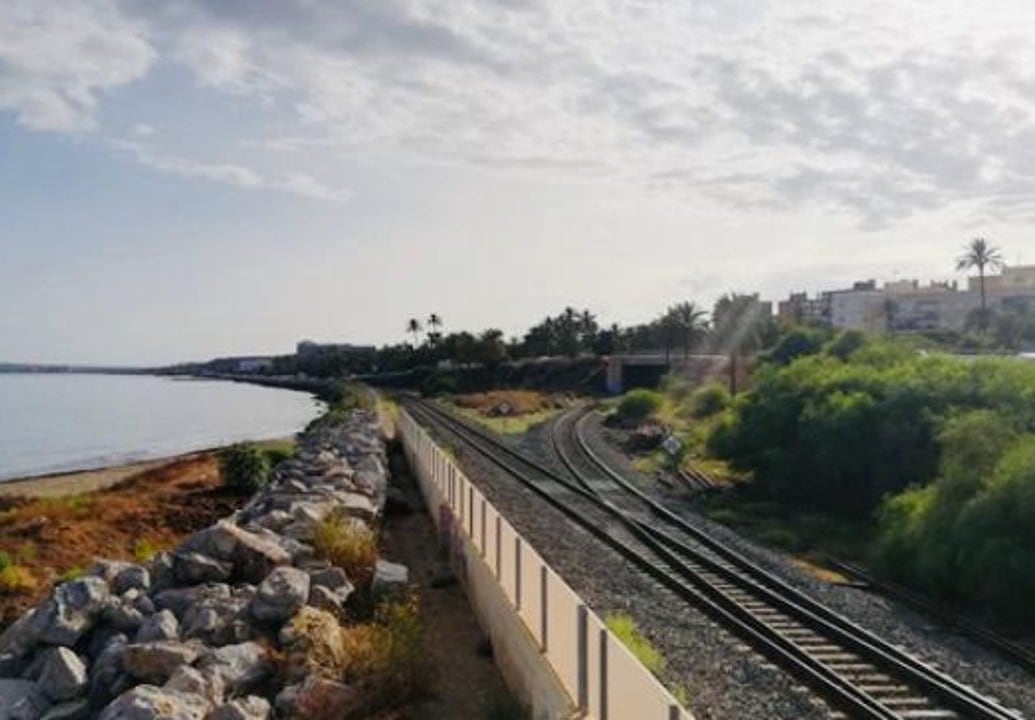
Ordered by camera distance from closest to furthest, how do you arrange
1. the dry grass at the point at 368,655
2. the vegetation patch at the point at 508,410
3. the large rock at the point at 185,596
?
the dry grass at the point at 368,655 < the large rock at the point at 185,596 < the vegetation patch at the point at 508,410

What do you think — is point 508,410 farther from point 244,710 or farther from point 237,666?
Result: point 244,710

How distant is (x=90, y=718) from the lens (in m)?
11.9

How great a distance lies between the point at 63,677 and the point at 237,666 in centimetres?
199

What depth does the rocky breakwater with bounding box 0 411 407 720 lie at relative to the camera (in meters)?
11.5

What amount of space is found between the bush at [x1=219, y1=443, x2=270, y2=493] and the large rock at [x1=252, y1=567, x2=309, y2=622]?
1001 inches

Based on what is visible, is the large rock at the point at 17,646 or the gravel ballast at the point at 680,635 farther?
the gravel ballast at the point at 680,635

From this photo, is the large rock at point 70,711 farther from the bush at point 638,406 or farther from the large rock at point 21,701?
the bush at point 638,406

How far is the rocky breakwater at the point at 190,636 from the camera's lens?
11.5 metres

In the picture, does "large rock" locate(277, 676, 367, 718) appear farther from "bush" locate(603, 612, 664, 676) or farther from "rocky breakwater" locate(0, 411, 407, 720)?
"bush" locate(603, 612, 664, 676)

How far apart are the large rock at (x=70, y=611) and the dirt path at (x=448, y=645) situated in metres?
4.35

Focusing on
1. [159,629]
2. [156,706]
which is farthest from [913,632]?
[156,706]

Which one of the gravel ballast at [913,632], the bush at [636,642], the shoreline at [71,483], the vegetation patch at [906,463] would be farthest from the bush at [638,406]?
the bush at [636,642]

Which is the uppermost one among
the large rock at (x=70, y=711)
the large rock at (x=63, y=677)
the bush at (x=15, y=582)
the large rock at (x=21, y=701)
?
the large rock at (x=63, y=677)

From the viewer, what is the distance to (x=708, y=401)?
75500 millimetres
